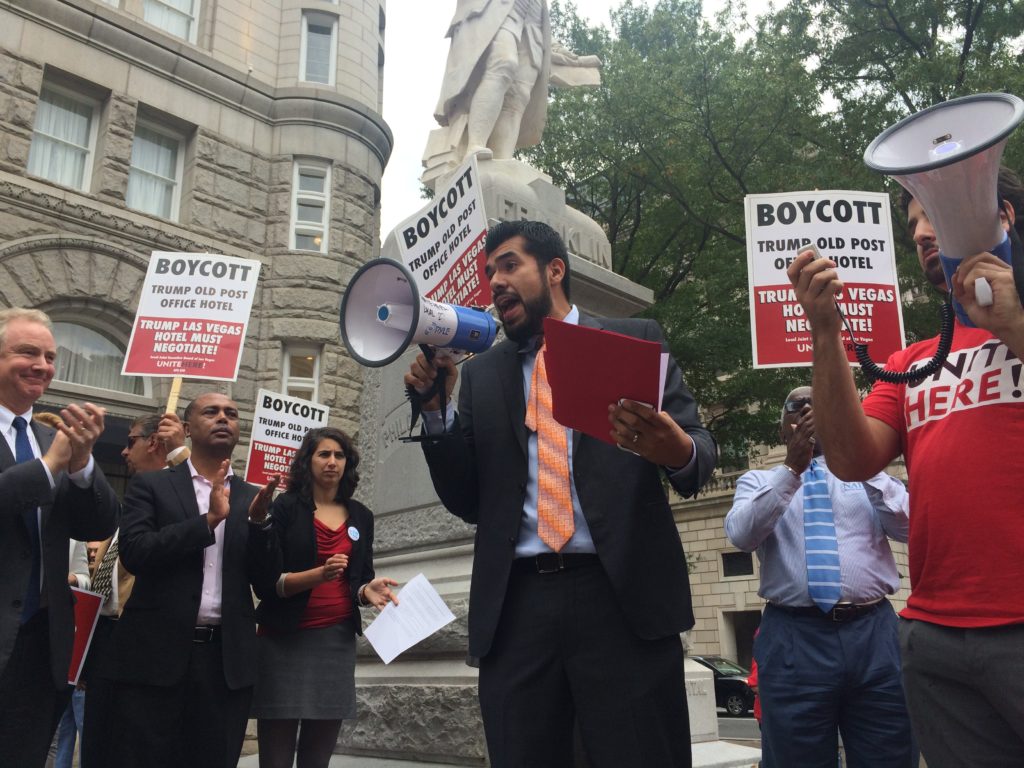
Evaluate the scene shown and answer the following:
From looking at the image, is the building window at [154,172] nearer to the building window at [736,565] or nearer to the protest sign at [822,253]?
the protest sign at [822,253]

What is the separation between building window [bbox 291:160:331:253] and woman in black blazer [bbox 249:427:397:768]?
12391mm

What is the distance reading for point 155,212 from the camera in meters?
15.0

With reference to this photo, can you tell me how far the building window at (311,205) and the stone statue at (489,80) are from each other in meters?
9.10

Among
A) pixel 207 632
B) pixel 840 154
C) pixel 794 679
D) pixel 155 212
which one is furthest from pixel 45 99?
pixel 794 679

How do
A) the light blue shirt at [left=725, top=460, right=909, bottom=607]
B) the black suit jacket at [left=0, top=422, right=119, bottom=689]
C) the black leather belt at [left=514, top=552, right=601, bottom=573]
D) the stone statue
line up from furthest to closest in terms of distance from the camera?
the stone statue → the light blue shirt at [left=725, top=460, right=909, bottom=607] → the black suit jacket at [left=0, top=422, right=119, bottom=689] → the black leather belt at [left=514, top=552, right=601, bottom=573]

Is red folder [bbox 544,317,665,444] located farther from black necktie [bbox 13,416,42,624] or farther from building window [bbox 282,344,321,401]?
building window [bbox 282,344,321,401]

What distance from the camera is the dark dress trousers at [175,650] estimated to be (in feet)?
10.9

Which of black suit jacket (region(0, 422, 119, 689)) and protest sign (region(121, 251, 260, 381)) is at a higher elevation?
protest sign (region(121, 251, 260, 381))

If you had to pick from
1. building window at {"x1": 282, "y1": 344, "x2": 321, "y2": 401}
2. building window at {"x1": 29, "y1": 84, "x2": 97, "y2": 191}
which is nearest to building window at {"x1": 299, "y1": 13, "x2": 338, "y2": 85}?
building window at {"x1": 29, "y1": 84, "x2": 97, "y2": 191}

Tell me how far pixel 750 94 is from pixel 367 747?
1213 centimetres

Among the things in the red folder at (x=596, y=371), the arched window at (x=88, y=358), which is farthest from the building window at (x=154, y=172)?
the red folder at (x=596, y=371)

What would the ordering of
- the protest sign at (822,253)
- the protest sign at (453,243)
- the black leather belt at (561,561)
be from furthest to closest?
1. the protest sign at (822,253)
2. the protest sign at (453,243)
3. the black leather belt at (561,561)

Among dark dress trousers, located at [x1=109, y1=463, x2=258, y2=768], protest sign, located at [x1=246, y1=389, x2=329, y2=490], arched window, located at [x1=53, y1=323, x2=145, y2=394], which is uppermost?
arched window, located at [x1=53, y1=323, x2=145, y2=394]

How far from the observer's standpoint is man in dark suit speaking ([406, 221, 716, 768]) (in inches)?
87.4
